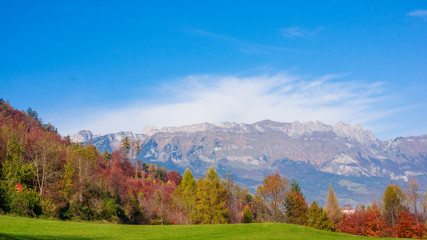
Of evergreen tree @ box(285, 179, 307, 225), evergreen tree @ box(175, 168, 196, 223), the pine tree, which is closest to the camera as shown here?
evergreen tree @ box(175, 168, 196, 223)

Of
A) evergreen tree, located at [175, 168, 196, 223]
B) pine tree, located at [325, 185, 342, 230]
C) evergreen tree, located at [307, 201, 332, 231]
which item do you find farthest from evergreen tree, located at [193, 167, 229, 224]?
pine tree, located at [325, 185, 342, 230]

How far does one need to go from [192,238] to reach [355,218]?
81.6 meters

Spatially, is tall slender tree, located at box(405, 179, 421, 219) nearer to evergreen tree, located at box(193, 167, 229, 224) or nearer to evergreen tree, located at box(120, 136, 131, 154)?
evergreen tree, located at box(193, 167, 229, 224)

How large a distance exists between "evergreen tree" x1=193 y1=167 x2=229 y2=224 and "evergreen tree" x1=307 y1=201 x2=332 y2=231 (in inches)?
996

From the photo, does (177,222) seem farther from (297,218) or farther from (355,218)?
(355,218)

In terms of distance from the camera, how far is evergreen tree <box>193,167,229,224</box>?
247 ft

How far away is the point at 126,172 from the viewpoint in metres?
127

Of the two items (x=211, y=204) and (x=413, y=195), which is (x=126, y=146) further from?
(x=413, y=195)

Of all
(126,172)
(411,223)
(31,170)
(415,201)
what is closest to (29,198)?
(31,170)

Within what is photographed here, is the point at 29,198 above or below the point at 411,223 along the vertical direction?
above

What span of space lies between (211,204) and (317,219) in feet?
99.1

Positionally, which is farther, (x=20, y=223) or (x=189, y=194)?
(x=189, y=194)

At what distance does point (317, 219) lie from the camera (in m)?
85.2

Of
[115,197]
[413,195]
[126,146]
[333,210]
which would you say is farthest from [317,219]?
[126,146]
